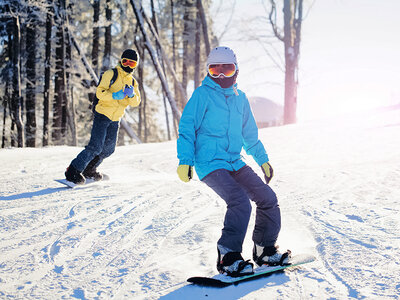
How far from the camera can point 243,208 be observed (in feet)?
7.45

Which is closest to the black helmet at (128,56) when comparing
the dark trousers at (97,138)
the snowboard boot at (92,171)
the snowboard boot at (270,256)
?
the dark trousers at (97,138)

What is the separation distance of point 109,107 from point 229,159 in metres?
2.82

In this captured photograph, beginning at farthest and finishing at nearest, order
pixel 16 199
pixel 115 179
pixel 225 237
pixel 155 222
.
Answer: pixel 115 179, pixel 16 199, pixel 155 222, pixel 225 237

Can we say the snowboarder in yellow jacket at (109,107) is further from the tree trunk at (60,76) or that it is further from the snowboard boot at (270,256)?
the tree trunk at (60,76)

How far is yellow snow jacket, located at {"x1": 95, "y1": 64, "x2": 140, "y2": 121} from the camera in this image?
4.69 meters

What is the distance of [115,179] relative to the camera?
5.58 meters

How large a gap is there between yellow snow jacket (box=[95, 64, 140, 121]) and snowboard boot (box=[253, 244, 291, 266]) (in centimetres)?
313

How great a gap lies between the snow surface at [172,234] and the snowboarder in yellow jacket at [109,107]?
39 centimetres

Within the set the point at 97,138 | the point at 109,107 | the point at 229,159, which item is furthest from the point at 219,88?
the point at 97,138

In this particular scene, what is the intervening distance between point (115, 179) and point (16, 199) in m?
1.60

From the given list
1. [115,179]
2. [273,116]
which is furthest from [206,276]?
[273,116]

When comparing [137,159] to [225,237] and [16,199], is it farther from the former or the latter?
[225,237]

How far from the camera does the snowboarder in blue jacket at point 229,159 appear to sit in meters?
2.27

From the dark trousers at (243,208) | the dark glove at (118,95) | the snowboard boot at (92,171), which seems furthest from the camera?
the snowboard boot at (92,171)
